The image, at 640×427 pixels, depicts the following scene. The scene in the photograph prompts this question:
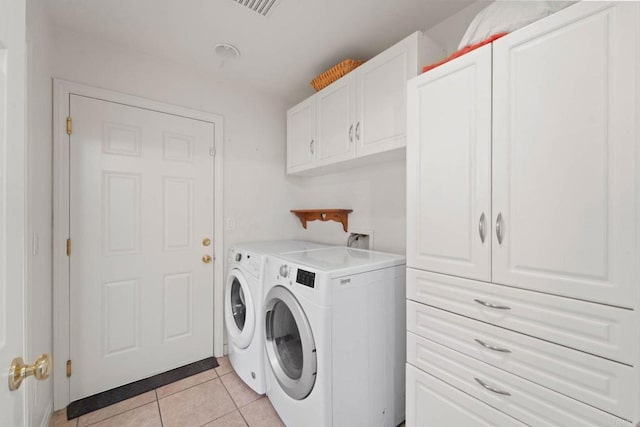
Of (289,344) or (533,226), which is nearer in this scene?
(533,226)

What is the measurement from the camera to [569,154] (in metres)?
0.82

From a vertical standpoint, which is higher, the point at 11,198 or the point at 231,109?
the point at 231,109

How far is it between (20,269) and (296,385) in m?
1.25

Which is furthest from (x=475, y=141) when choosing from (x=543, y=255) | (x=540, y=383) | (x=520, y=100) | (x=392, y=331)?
(x=392, y=331)

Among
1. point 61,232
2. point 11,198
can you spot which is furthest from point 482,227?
point 61,232

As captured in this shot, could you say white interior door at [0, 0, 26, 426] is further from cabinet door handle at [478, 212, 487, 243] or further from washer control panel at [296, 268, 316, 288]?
cabinet door handle at [478, 212, 487, 243]

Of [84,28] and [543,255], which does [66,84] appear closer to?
[84,28]

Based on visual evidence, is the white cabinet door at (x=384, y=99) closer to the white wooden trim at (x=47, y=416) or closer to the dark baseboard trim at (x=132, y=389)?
the dark baseboard trim at (x=132, y=389)

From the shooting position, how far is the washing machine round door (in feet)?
4.13

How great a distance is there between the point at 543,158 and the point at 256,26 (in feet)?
5.78

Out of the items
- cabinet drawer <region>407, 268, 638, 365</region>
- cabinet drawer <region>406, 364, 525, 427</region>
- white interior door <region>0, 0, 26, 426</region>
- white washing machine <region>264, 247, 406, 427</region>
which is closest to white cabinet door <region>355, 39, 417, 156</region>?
white washing machine <region>264, 247, 406, 427</region>

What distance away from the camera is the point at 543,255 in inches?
34.1

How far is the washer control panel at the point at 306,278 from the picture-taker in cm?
126

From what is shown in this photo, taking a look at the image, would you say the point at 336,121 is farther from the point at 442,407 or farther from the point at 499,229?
the point at 442,407
